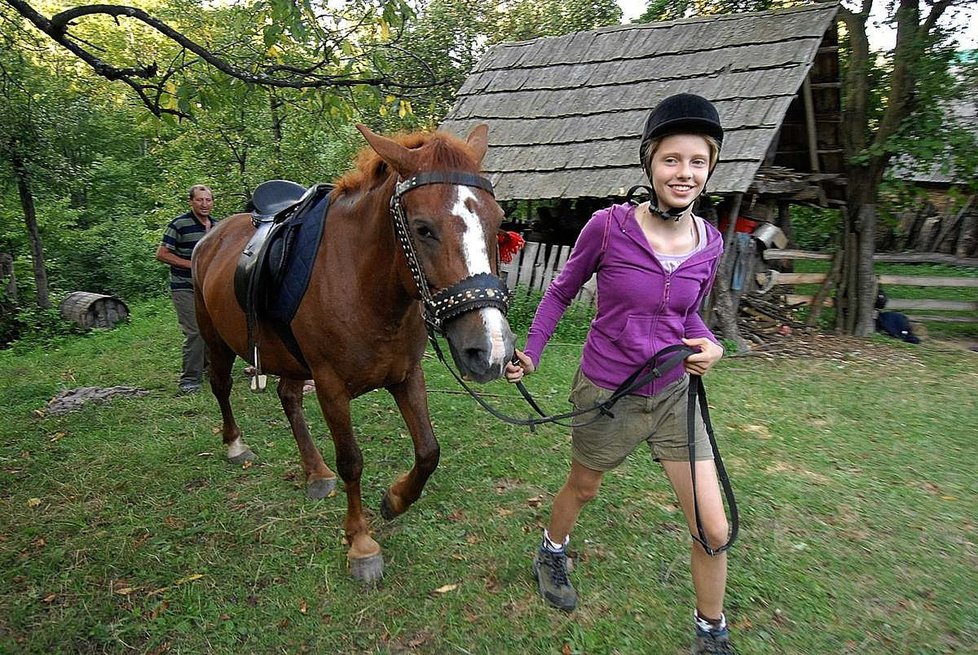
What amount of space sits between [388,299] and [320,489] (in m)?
1.80

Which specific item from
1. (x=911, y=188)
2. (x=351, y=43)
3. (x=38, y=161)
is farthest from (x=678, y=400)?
(x=38, y=161)

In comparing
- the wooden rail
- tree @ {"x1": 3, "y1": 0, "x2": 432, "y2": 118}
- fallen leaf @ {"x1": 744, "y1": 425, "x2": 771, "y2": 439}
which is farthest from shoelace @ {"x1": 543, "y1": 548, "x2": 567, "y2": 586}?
the wooden rail

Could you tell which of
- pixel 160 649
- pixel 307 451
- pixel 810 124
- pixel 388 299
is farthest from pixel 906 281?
pixel 160 649

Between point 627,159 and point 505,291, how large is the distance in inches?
257

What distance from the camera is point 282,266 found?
9.71 ft

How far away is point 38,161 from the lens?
10164mm

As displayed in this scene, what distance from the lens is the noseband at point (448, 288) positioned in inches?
77.4

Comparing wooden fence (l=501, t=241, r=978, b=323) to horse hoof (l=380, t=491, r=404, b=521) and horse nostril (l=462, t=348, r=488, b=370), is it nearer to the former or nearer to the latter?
horse hoof (l=380, t=491, r=404, b=521)

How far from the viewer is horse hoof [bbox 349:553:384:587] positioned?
2949 mm

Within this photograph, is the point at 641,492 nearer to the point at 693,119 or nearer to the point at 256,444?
the point at 693,119

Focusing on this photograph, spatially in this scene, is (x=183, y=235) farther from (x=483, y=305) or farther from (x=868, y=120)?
(x=868, y=120)

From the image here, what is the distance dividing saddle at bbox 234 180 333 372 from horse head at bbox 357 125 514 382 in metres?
0.82

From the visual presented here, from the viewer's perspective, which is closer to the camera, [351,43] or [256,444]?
[351,43]

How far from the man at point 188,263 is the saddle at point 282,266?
8.32 ft
